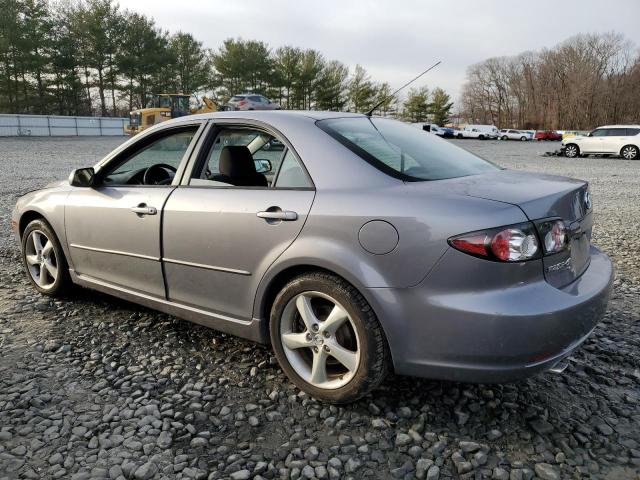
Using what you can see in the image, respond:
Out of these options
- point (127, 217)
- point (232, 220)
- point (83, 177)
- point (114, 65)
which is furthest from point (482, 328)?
point (114, 65)

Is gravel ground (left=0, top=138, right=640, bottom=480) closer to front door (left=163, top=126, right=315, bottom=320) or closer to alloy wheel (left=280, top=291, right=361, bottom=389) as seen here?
alloy wheel (left=280, top=291, right=361, bottom=389)

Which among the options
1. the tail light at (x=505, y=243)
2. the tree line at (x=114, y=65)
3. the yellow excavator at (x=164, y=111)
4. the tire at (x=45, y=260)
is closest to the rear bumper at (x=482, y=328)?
the tail light at (x=505, y=243)

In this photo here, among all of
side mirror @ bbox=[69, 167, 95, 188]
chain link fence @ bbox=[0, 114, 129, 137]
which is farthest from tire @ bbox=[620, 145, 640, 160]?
chain link fence @ bbox=[0, 114, 129, 137]

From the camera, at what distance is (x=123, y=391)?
9.42 feet

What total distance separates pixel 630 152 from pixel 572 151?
102 inches

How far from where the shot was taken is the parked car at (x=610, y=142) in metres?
23.4

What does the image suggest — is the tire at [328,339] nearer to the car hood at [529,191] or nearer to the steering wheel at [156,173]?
the car hood at [529,191]

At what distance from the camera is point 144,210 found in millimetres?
3342

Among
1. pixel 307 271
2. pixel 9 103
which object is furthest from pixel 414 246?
pixel 9 103

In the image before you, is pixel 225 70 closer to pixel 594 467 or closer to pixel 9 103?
pixel 9 103

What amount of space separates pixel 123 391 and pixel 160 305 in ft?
2.26

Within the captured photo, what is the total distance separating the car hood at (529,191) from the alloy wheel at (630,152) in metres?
24.4

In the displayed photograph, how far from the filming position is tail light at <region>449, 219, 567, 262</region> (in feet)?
7.20

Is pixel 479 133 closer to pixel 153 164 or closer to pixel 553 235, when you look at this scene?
pixel 153 164
